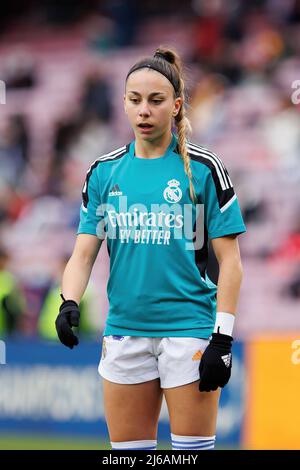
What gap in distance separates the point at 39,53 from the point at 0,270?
18.3 feet

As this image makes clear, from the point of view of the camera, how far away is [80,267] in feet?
15.5

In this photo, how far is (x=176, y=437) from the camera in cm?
448

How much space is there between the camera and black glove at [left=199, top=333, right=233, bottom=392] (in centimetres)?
432

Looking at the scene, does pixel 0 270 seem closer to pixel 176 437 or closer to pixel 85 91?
pixel 85 91

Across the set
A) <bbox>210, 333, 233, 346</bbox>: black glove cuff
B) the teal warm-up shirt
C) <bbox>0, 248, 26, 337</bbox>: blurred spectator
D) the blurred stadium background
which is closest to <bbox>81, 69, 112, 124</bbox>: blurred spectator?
the blurred stadium background

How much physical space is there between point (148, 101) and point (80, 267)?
0.82m

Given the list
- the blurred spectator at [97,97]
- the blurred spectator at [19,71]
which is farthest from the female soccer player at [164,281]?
the blurred spectator at [19,71]

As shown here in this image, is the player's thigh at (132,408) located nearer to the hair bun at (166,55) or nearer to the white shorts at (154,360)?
the white shorts at (154,360)

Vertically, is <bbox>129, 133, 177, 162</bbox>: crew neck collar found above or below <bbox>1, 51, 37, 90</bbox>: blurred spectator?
below

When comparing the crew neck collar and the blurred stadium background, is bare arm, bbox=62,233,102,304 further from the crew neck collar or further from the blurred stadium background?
the blurred stadium background

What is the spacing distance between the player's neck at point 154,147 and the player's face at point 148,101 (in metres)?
0.08

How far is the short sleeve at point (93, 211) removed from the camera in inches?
185

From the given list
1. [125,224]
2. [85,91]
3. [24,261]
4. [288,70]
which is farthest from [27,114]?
[125,224]

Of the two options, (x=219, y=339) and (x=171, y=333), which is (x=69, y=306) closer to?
(x=171, y=333)
